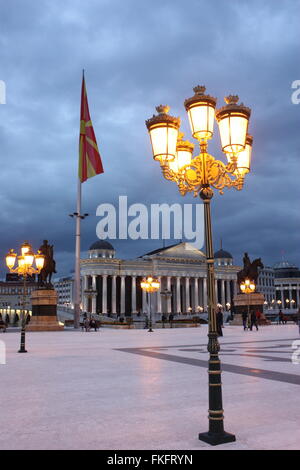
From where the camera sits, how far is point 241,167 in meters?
8.43

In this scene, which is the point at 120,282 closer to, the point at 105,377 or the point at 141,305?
the point at 141,305

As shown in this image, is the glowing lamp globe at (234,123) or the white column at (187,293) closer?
the glowing lamp globe at (234,123)

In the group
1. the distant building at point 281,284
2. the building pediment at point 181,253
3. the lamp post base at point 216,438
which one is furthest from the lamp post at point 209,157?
the distant building at point 281,284

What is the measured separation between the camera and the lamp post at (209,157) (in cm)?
604

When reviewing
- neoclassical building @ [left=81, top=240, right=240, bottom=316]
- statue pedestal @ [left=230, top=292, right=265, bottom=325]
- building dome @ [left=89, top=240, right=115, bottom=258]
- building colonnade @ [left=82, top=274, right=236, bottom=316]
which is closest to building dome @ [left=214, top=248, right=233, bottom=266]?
neoclassical building @ [left=81, top=240, right=240, bottom=316]

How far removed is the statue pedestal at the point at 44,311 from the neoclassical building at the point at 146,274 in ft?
208

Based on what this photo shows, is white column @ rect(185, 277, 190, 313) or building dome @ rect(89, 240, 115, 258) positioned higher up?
building dome @ rect(89, 240, 115, 258)

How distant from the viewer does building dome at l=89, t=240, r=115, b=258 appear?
119875 mm

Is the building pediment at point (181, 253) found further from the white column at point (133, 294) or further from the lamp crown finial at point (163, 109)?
the lamp crown finial at point (163, 109)

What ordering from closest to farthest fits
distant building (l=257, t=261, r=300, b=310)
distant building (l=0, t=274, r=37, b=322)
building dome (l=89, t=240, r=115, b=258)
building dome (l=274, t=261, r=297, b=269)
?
building dome (l=89, t=240, r=115, b=258) → distant building (l=0, t=274, r=37, b=322) → distant building (l=257, t=261, r=300, b=310) → building dome (l=274, t=261, r=297, b=269)

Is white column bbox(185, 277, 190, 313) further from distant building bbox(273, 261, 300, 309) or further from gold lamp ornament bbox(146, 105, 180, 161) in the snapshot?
gold lamp ornament bbox(146, 105, 180, 161)

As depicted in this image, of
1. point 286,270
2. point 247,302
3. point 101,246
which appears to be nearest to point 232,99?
point 247,302

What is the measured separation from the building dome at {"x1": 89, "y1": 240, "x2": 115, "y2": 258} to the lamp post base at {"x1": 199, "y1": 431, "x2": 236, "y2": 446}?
11490 cm

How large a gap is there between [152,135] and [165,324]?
171 ft
